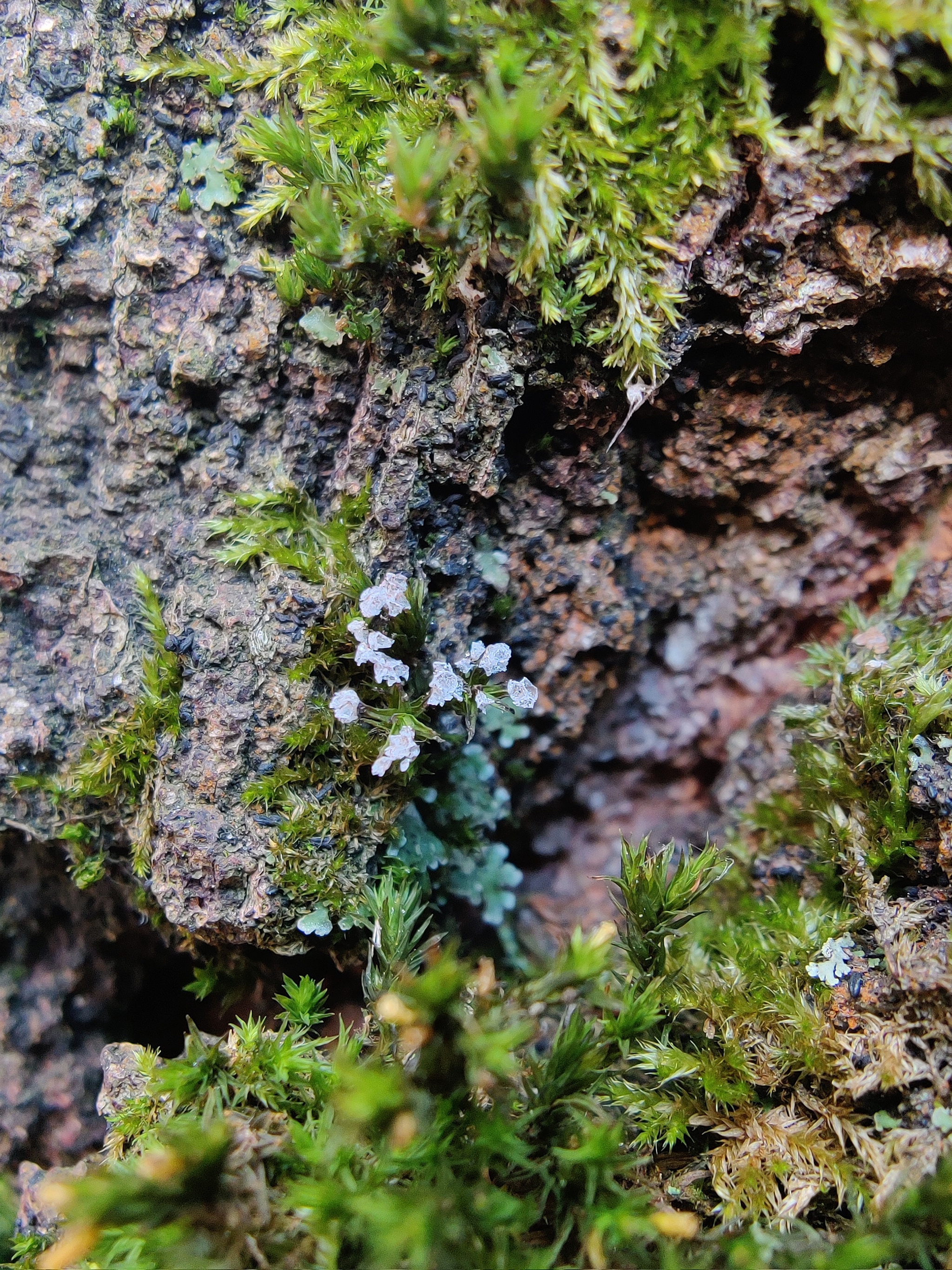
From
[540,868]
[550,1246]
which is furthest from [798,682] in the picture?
[550,1246]

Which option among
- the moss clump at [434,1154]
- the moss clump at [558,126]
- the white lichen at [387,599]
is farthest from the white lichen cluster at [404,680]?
the moss clump at [558,126]

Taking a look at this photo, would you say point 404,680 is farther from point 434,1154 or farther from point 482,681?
point 434,1154

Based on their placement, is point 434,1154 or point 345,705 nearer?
point 434,1154

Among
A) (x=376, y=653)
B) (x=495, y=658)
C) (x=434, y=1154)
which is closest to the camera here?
(x=434, y=1154)

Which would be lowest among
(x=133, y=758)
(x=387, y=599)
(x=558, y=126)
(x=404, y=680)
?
(x=133, y=758)

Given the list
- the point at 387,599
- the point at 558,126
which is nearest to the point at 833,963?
the point at 387,599

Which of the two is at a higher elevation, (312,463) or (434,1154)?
(312,463)

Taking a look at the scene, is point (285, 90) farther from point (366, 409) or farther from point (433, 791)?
point (433, 791)

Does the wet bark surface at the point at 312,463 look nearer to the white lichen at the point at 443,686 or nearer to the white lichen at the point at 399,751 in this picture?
the white lichen at the point at 443,686
